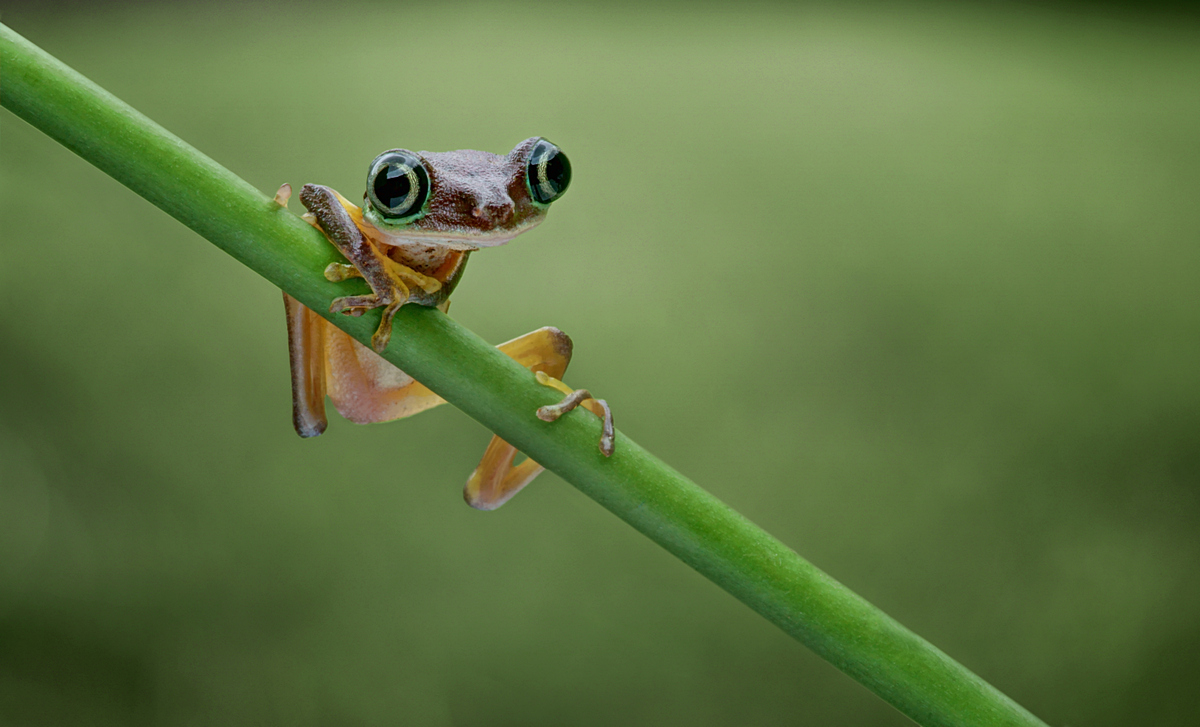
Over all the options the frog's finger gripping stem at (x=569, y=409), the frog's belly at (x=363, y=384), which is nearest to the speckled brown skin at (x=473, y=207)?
the frog's finger gripping stem at (x=569, y=409)

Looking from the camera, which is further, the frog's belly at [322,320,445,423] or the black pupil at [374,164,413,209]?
the frog's belly at [322,320,445,423]

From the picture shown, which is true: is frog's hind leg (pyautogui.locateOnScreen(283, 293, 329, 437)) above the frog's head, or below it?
below

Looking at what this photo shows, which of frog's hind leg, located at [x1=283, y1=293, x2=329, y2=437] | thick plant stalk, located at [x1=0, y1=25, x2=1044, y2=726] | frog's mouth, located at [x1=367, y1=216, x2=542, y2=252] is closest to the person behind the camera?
thick plant stalk, located at [x1=0, y1=25, x2=1044, y2=726]

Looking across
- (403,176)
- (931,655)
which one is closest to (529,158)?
(403,176)

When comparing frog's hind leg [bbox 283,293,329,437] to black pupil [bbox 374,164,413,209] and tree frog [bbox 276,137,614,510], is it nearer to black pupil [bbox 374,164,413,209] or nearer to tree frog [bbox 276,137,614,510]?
tree frog [bbox 276,137,614,510]


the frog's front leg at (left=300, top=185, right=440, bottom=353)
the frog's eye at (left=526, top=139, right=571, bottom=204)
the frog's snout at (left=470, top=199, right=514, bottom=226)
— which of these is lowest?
the frog's front leg at (left=300, top=185, right=440, bottom=353)

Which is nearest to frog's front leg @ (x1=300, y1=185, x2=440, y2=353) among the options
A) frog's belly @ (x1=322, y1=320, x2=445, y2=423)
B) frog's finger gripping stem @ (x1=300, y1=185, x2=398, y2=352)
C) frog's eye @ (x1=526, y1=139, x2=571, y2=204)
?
frog's finger gripping stem @ (x1=300, y1=185, x2=398, y2=352)

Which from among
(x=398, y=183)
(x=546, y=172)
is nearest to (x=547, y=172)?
(x=546, y=172)
